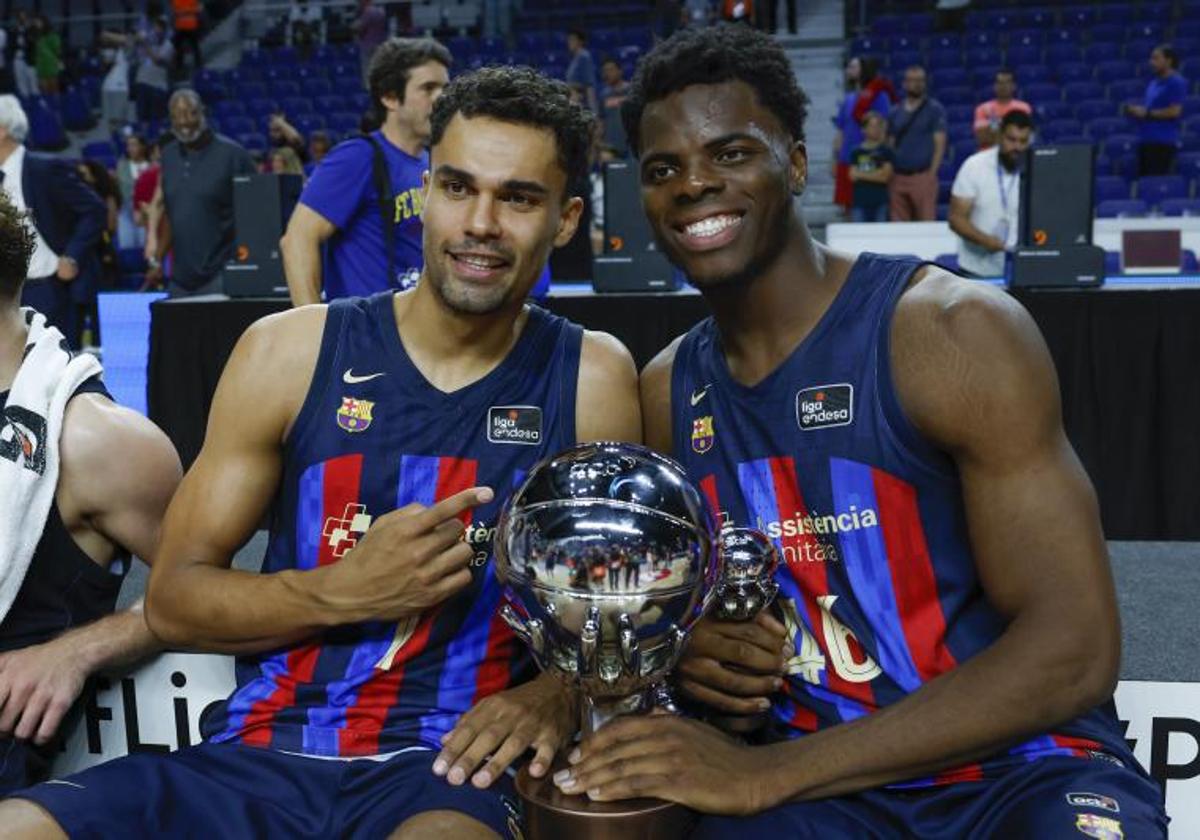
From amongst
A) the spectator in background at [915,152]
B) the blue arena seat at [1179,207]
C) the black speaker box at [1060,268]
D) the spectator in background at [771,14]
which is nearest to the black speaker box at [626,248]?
the black speaker box at [1060,268]

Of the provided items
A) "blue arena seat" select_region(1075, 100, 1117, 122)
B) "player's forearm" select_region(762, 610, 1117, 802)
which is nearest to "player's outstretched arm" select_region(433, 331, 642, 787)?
"player's forearm" select_region(762, 610, 1117, 802)

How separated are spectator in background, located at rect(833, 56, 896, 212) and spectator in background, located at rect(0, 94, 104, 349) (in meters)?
6.14

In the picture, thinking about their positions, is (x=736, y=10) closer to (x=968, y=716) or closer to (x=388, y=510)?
(x=388, y=510)

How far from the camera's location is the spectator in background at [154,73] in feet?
49.8

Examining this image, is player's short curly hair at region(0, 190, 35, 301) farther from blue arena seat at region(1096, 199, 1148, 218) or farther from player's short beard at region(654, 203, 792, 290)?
blue arena seat at region(1096, 199, 1148, 218)

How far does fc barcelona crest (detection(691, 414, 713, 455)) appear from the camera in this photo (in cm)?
175

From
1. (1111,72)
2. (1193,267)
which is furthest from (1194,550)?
(1111,72)

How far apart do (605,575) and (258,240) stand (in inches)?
174

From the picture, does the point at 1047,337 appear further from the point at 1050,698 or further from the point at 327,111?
the point at 327,111

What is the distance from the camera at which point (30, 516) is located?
1.85 meters

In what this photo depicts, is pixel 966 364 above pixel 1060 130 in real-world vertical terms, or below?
below

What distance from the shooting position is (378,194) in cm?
397

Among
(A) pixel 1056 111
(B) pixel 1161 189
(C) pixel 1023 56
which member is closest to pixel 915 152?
(B) pixel 1161 189

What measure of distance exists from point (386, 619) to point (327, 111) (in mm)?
13837
